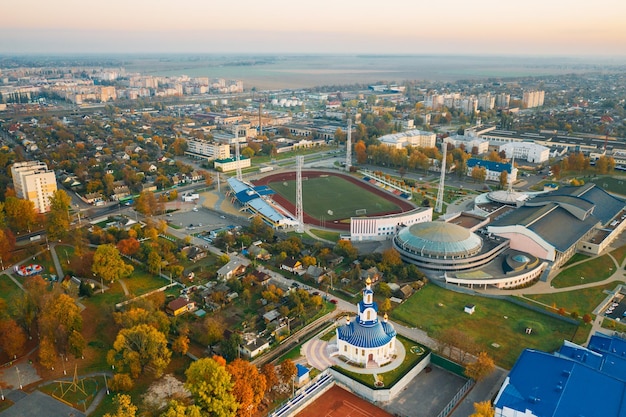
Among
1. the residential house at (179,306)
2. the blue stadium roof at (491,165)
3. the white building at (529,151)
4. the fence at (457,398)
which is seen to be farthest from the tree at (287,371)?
the white building at (529,151)

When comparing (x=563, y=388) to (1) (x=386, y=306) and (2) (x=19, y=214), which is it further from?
(2) (x=19, y=214)

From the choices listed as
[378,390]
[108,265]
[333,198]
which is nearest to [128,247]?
[108,265]

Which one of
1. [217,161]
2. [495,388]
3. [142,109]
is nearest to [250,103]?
[142,109]

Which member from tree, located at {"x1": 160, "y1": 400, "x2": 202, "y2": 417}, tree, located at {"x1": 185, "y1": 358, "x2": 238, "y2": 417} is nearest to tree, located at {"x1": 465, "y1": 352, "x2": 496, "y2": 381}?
tree, located at {"x1": 185, "y1": 358, "x2": 238, "y2": 417}

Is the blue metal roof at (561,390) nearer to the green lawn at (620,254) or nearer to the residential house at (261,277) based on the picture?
the residential house at (261,277)

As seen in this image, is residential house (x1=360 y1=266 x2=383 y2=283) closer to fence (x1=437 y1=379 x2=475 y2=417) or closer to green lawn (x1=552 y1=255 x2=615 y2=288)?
fence (x1=437 y1=379 x2=475 y2=417)

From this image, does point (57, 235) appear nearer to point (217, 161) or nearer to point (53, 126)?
point (217, 161)
